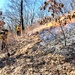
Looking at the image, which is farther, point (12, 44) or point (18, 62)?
point (12, 44)

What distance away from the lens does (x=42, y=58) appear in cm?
1243

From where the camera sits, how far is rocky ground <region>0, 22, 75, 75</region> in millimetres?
11068

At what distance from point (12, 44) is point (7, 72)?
488cm

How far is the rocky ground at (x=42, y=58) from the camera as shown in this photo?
11068mm

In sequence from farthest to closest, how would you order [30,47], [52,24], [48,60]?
[52,24] < [30,47] < [48,60]

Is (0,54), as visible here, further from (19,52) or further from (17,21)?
(17,21)

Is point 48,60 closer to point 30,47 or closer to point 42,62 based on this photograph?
point 42,62

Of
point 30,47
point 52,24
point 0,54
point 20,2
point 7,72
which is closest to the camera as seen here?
point 7,72

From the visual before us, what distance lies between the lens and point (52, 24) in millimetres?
17844

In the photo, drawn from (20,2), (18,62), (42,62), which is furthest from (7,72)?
(20,2)

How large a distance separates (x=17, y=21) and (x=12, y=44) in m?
19.4

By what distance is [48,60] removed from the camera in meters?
12.0

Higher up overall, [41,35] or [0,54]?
[41,35]

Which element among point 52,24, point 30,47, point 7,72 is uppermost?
point 52,24
